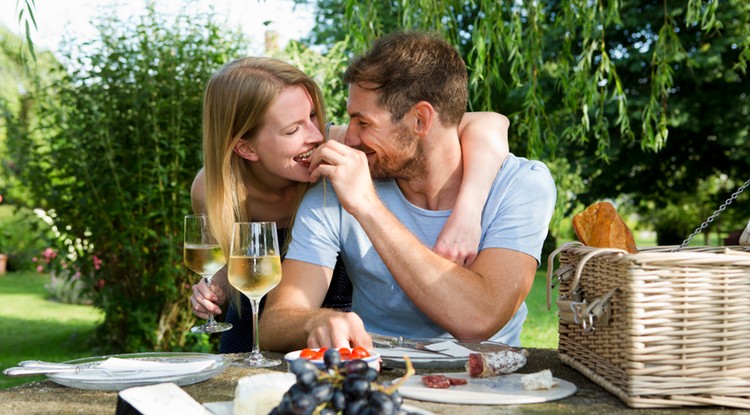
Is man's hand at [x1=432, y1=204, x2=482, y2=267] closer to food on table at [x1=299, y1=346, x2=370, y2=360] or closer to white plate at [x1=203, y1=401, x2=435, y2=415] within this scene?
food on table at [x1=299, y1=346, x2=370, y2=360]

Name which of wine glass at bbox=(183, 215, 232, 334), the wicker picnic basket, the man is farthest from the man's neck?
the wicker picnic basket

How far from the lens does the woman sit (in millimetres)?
2449

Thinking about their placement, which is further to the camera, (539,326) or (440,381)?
(539,326)

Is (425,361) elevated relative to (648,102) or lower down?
lower down

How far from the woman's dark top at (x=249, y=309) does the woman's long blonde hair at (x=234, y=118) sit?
34cm

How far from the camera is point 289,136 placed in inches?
99.7

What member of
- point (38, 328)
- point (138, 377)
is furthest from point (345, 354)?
point (38, 328)

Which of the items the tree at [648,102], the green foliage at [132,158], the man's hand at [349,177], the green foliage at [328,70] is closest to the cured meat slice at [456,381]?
the man's hand at [349,177]

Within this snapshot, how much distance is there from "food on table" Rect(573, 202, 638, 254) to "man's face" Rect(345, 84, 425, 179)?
0.82 m

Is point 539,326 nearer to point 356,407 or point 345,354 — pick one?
point 345,354

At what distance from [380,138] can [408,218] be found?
0.26 meters

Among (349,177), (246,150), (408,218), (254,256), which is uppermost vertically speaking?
(246,150)

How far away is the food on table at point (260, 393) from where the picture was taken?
126cm

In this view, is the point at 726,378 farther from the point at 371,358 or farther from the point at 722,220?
the point at 722,220
